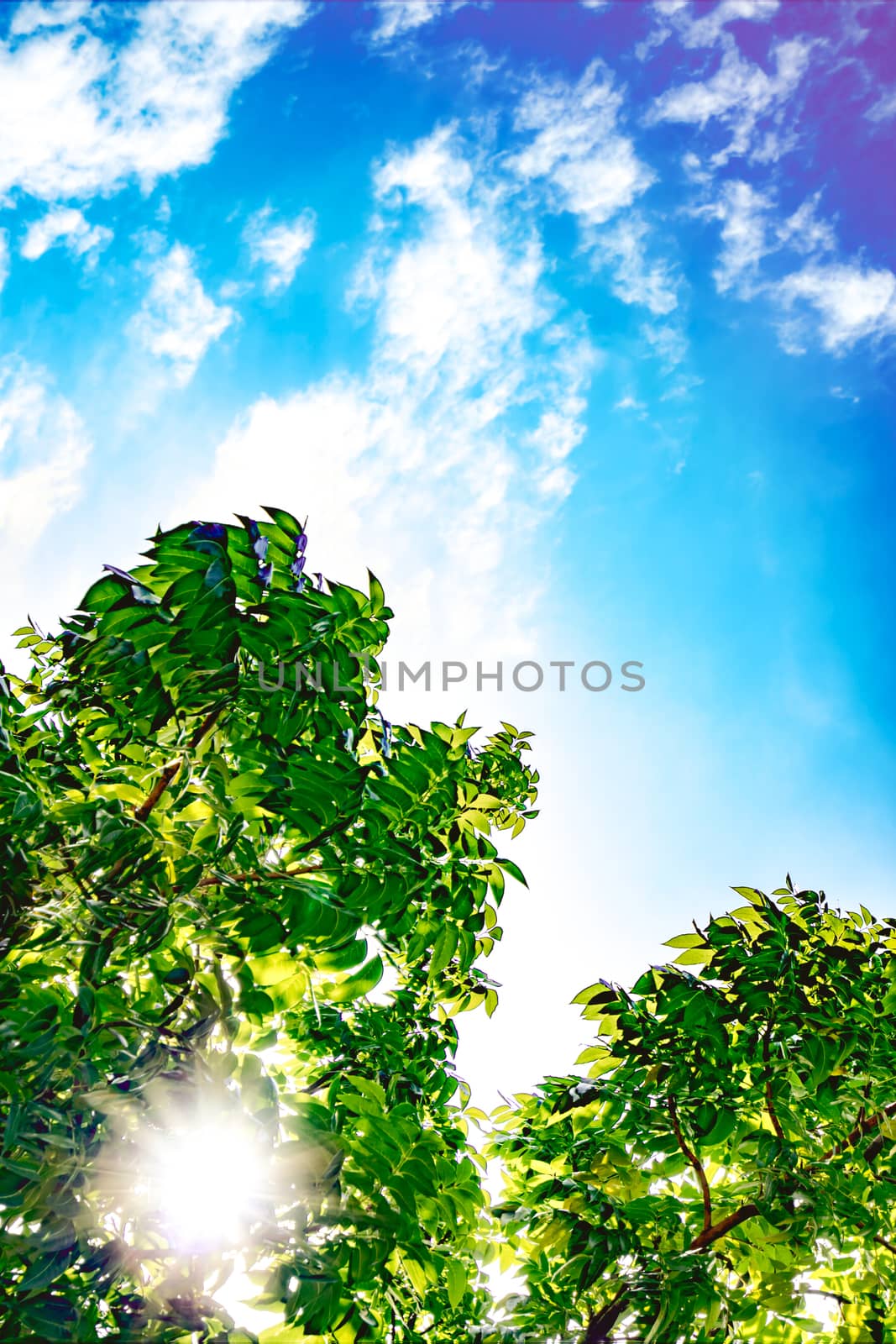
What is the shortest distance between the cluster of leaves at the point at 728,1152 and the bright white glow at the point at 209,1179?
114 cm

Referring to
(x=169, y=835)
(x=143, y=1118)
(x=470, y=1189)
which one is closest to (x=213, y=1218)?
(x=143, y=1118)

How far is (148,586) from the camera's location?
2.02m

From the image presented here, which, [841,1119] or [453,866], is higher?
[453,866]

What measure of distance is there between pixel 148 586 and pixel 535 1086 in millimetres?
2349

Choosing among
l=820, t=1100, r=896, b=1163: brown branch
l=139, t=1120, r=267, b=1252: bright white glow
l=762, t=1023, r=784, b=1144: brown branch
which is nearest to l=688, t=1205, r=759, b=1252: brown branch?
l=762, t=1023, r=784, b=1144: brown branch

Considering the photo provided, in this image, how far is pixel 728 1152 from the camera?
103 inches

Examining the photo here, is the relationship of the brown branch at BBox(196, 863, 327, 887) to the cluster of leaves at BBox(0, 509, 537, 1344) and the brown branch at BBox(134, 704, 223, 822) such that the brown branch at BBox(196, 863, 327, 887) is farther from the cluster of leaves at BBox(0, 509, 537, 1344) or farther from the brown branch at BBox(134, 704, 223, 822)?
the brown branch at BBox(134, 704, 223, 822)

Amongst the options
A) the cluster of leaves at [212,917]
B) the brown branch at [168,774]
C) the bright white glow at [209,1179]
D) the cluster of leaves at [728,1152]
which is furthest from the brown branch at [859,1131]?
the brown branch at [168,774]

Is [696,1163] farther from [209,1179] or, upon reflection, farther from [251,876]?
[251,876]

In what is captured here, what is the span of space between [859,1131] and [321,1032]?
1.92 metres

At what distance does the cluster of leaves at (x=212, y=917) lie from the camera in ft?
5.41

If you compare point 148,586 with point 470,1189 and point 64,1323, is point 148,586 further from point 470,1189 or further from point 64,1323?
point 470,1189

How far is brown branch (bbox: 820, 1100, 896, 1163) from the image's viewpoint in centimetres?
258

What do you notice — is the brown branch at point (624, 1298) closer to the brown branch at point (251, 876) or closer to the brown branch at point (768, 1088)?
the brown branch at point (768, 1088)
